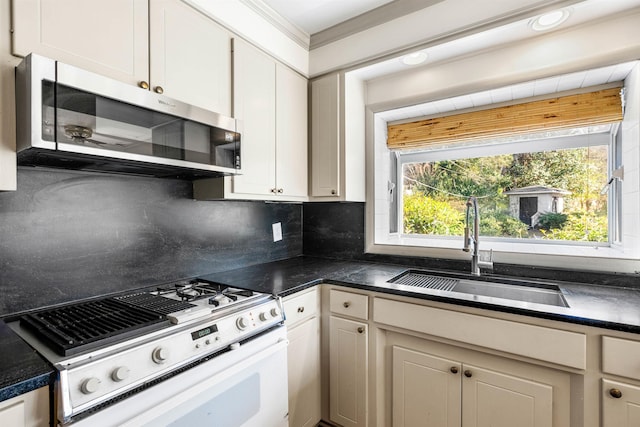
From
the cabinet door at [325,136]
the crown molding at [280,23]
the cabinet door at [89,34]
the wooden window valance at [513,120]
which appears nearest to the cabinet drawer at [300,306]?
the cabinet door at [325,136]

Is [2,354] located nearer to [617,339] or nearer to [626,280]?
[617,339]

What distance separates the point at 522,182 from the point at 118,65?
2250 mm

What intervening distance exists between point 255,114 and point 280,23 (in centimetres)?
63

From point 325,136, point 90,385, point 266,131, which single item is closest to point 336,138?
point 325,136

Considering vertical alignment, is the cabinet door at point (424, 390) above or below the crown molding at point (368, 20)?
below

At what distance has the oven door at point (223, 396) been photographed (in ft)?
3.04

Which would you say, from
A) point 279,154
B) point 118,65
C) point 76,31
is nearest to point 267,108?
point 279,154

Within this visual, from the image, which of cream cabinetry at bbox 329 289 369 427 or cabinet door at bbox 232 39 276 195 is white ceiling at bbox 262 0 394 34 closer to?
cabinet door at bbox 232 39 276 195

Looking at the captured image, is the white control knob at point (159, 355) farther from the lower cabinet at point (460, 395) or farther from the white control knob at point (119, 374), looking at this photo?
the lower cabinet at point (460, 395)

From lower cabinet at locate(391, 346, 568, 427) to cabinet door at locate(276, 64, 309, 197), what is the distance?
1.13 metres

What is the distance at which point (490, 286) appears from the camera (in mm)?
1786

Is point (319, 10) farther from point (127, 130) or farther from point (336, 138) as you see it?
point (127, 130)

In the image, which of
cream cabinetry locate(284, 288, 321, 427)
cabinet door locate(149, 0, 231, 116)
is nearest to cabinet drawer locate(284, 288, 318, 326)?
cream cabinetry locate(284, 288, 321, 427)

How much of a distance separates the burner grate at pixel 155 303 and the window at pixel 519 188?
171cm
